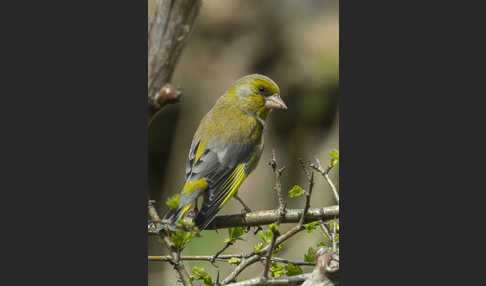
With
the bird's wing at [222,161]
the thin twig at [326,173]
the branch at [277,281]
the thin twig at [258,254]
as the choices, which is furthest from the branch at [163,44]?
the branch at [277,281]

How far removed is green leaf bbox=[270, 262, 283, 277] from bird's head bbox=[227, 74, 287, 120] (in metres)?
1.26

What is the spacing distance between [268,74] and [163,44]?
5.05 feet

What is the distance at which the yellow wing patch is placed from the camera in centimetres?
398

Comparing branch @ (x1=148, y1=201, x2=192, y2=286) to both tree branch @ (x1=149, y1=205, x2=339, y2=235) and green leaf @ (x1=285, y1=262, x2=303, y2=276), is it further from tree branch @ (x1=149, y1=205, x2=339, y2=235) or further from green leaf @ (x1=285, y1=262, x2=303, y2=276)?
green leaf @ (x1=285, y1=262, x2=303, y2=276)

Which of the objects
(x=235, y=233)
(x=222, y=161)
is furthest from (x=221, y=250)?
(x=222, y=161)

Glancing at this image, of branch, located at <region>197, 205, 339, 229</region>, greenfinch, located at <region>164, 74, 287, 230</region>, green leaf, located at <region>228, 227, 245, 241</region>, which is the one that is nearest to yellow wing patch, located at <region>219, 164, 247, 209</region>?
greenfinch, located at <region>164, 74, 287, 230</region>

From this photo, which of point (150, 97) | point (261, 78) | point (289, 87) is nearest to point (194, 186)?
point (150, 97)

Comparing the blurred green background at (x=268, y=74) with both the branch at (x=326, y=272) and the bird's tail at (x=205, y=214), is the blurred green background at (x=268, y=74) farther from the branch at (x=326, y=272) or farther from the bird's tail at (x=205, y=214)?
the branch at (x=326, y=272)

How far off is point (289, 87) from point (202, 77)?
0.97 meters

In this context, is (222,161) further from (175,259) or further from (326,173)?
(175,259)

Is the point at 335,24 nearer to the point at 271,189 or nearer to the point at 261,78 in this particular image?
the point at 261,78

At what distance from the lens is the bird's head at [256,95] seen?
4.41 m

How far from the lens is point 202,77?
468 cm

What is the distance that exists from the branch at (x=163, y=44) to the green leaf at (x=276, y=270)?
3.78 feet
